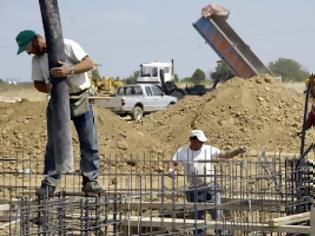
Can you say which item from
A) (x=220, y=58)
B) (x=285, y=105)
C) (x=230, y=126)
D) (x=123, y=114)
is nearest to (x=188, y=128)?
(x=230, y=126)

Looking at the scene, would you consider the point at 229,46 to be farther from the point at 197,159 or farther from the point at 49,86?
the point at 49,86

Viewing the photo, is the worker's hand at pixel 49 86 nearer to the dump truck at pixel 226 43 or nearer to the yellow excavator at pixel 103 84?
the dump truck at pixel 226 43

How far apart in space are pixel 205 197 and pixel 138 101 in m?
29.1

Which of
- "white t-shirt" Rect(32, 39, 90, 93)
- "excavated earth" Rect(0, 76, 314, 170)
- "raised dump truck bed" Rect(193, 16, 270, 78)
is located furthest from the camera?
"raised dump truck bed" Rect(193, 16, 270, 78)

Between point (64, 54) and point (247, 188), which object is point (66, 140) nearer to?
point (64, 54)

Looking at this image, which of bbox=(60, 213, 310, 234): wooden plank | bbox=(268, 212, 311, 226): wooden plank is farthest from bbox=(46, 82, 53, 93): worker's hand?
bbox=(268, 212, 311, 226): wooden plank

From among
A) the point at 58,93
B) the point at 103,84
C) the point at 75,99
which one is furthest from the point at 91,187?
the point at 103,84

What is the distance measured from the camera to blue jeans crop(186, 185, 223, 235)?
7.61 metres

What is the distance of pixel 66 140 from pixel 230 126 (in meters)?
15.8

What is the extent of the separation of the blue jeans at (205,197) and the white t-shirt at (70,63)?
1254mm

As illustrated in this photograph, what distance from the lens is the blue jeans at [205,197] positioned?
25.0 feet

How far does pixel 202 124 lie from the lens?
2295 cm

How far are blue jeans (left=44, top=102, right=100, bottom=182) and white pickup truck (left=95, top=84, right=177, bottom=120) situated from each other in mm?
27805

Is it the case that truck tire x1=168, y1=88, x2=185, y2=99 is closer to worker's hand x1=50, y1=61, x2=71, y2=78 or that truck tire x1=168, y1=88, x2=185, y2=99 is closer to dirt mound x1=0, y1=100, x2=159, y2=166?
dirt mound x1=0, y1=100, x2=159, y2=166
